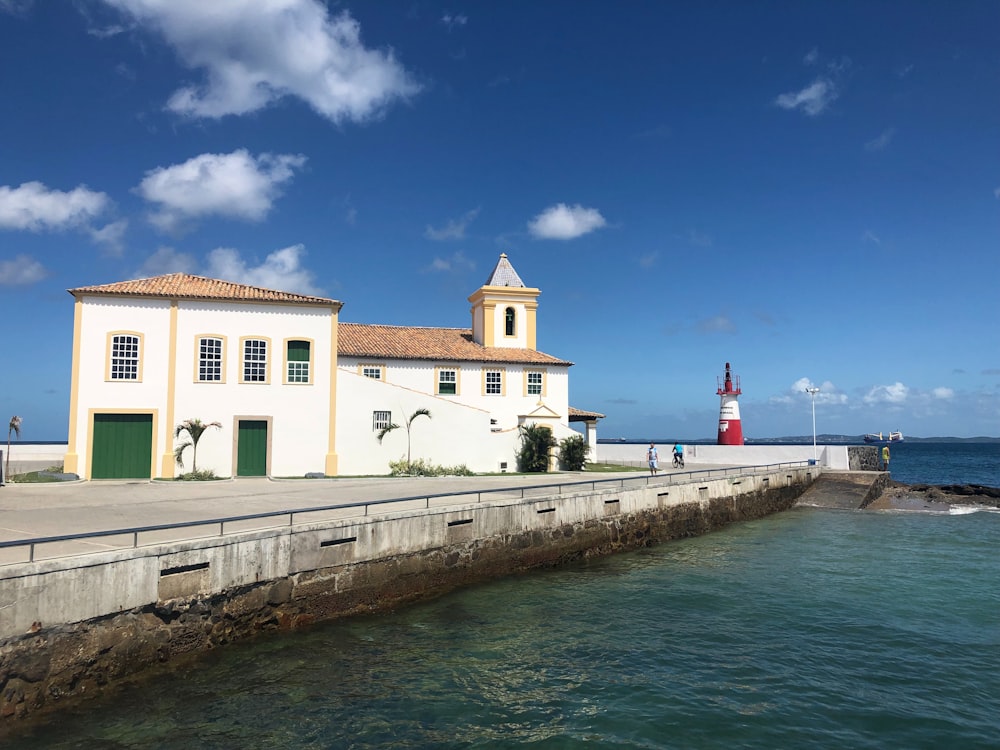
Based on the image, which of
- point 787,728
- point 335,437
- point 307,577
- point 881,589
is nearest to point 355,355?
point 335,437

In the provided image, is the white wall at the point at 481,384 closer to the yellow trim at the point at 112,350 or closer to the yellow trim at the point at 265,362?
the yellow trim at the point at 265,362

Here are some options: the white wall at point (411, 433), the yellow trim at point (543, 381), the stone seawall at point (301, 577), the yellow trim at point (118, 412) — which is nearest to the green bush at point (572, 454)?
the white wall at point (411, 433)

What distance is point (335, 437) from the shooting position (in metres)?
27.8

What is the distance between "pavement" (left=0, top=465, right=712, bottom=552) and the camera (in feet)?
43.4

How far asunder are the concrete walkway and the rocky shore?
14133 millimetres

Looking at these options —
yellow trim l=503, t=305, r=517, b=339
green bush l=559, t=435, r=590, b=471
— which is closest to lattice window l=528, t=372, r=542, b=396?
yellow trim l=503, t=305, r=517, b=339

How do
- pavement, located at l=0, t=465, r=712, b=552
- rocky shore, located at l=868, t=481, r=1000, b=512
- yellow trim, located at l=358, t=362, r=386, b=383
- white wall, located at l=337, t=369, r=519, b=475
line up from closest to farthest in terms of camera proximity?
pavement, located at l=0, t=465, r=712, b=552, white wall, located at l=337, t=369, r=519, b=475, rocky shore, located at l=868, t=481, r=1000, b=512, yellow trim, located at l=358, t=362, r=386, b=383

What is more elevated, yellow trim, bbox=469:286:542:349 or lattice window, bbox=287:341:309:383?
yellow trim, bbox=469:286:542:349

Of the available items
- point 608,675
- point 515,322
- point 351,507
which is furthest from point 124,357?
point 608,675

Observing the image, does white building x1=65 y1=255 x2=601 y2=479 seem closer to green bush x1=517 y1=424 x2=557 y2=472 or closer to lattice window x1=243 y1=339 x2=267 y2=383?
lattice window x1=243 y1=339 x2=267 y2=383

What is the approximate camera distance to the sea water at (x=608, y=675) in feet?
26.7

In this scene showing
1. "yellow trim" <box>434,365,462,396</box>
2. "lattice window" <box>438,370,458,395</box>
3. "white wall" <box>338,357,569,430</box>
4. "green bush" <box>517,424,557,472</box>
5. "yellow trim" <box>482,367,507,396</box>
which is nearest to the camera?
"green bush" <box>517,424,557,472</box>

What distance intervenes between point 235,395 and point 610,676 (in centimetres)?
2087

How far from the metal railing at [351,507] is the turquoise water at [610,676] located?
2072 mm
